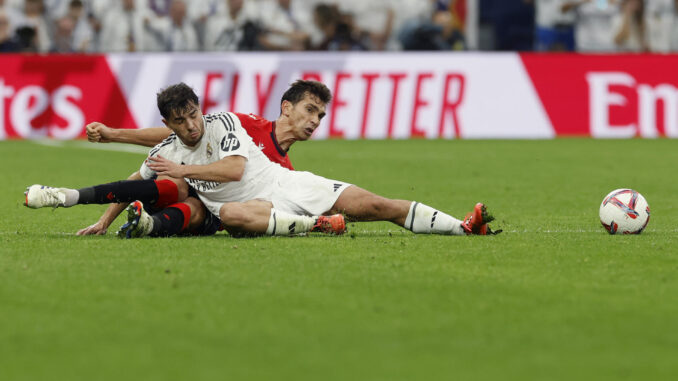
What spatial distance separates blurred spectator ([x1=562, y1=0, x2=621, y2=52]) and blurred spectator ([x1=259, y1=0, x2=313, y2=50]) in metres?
5.27

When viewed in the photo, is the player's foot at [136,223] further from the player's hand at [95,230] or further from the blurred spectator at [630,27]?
the blurred spectator at [630,27]

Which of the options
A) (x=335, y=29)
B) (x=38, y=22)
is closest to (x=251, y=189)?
(x=335, y=29)

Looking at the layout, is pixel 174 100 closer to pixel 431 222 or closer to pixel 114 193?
pixel 114 193

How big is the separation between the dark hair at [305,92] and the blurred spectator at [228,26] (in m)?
12.8

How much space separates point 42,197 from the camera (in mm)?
6941

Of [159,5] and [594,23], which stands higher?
[594,23]

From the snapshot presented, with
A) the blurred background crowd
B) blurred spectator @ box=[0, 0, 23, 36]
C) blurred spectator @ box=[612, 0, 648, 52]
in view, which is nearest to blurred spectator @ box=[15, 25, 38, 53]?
the blurred background crowd

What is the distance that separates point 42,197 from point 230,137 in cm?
128

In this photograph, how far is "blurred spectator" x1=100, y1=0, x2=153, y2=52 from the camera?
20656 millimetres

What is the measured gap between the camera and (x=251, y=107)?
750 inches

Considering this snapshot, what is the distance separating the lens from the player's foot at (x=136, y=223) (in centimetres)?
686

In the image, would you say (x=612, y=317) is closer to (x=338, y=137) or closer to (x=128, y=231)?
(x=128, y=231)

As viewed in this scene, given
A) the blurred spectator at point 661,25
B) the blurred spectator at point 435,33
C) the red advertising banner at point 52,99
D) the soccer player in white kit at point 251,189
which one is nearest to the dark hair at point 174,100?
the soccer player in white kit at point 251,189

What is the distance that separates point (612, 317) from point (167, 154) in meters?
3.79
